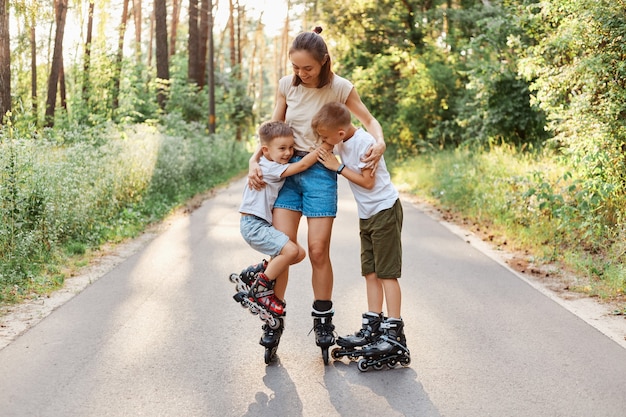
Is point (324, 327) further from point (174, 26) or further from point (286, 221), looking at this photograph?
point (174, 26)

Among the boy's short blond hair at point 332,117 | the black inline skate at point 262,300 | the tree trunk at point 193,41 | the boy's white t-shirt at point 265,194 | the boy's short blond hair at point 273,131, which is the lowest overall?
the black inline skate at point 262,300

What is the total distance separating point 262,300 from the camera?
16.3ft

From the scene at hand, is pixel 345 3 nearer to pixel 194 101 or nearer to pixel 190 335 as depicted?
pixel 194 101

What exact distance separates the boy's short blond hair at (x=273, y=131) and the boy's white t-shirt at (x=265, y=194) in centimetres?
14

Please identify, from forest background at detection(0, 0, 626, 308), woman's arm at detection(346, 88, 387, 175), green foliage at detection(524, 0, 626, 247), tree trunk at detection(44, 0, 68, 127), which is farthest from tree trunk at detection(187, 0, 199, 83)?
woman's arm at detection(346, 88, 387, 175)

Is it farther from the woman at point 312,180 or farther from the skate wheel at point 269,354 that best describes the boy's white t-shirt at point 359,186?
the skate wheel at point 269,354

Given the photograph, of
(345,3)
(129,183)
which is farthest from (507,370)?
(345,3)

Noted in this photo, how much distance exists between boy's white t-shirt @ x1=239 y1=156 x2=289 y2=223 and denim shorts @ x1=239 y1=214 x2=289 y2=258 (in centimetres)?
5

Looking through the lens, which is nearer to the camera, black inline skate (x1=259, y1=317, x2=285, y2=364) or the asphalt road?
the asphalt road

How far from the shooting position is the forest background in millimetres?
8938

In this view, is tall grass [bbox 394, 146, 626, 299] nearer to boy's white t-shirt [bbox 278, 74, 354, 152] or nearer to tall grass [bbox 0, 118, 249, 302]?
boy's white t-shirt [bbox 278, 74, 354, 152]

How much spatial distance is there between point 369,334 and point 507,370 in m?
0.88

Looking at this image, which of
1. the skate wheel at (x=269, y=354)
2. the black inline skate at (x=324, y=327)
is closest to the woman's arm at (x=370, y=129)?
the black inline skate at (x=324, y=327)

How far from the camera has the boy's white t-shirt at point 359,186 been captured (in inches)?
196
